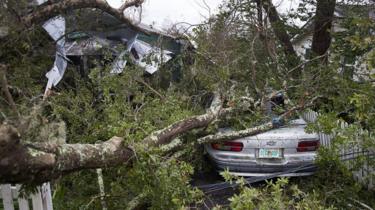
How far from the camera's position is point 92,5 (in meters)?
7.00

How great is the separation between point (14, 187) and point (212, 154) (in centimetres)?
329

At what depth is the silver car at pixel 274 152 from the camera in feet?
20.9

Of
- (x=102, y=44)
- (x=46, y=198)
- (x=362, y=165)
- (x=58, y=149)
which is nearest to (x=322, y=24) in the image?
(x=362, y=165)

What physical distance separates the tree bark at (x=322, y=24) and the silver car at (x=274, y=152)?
99.3 inches

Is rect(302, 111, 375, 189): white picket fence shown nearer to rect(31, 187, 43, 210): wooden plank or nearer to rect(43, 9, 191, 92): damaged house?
rect(31, 187, 43, 210): wooden plank

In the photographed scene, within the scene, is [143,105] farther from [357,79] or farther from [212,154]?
[357,79]

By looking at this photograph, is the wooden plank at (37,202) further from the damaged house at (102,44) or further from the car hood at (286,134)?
the damaged house at (102,44)

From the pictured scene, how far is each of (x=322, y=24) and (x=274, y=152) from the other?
12.1ft

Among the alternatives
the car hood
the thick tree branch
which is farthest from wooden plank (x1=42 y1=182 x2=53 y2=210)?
the car hood

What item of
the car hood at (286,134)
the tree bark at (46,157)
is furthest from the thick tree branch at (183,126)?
the car hood at (286,134)

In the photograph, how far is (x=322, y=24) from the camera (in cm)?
877

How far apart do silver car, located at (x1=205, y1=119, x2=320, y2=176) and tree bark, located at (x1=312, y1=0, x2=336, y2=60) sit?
2.52 meters

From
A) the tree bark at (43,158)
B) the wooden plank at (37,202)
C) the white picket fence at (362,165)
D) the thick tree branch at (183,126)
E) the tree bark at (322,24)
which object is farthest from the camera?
the tree bark at (322,24)

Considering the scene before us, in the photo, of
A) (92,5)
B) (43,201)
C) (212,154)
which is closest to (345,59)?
(212,154)
